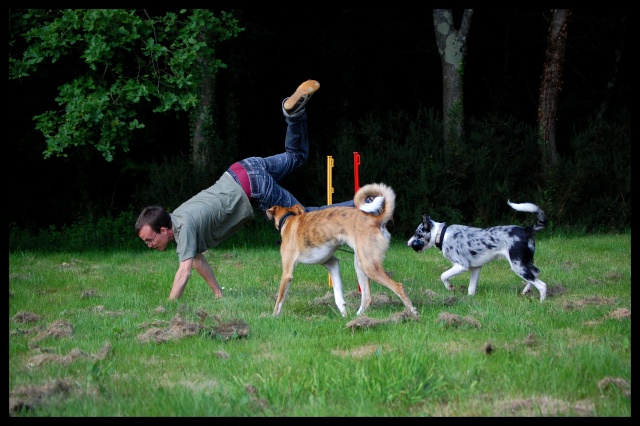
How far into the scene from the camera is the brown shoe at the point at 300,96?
849 centimetres

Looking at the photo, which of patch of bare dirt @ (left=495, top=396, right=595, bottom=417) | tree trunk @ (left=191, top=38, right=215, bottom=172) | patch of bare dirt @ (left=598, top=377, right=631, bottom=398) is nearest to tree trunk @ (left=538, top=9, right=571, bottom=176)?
tree trunk @ (left=191, top=38, right=215, bottom=172)

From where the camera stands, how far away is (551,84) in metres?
17.1

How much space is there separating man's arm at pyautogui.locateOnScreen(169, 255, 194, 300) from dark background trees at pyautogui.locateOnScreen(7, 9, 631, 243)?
768 centimetres

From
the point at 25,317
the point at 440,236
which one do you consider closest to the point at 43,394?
the point at 25,317

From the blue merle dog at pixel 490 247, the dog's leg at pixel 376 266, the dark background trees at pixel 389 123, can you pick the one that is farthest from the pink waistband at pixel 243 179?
the dark background trees at pixel 389 123

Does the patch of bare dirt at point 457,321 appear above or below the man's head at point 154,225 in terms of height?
below

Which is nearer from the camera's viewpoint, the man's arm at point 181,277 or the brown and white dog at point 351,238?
the brown and white dog at point 351,238

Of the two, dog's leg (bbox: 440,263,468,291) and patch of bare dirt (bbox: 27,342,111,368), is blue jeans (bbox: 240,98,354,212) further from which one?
patch of bare dirt (bbox: 27,342,111,368)

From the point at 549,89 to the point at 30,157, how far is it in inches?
478

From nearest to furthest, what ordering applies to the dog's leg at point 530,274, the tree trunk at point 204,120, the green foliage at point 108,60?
the dog's leg at point 530,274 < the green foliage at point 108,60 < the tree trunk at point 204,120

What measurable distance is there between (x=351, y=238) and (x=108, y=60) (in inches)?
318

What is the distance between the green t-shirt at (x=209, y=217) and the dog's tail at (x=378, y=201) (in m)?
1.62

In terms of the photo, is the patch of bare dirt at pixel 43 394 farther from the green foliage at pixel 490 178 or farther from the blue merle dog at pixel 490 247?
the green foliage at pixel 490 178

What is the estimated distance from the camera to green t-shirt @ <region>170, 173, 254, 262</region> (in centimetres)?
842
